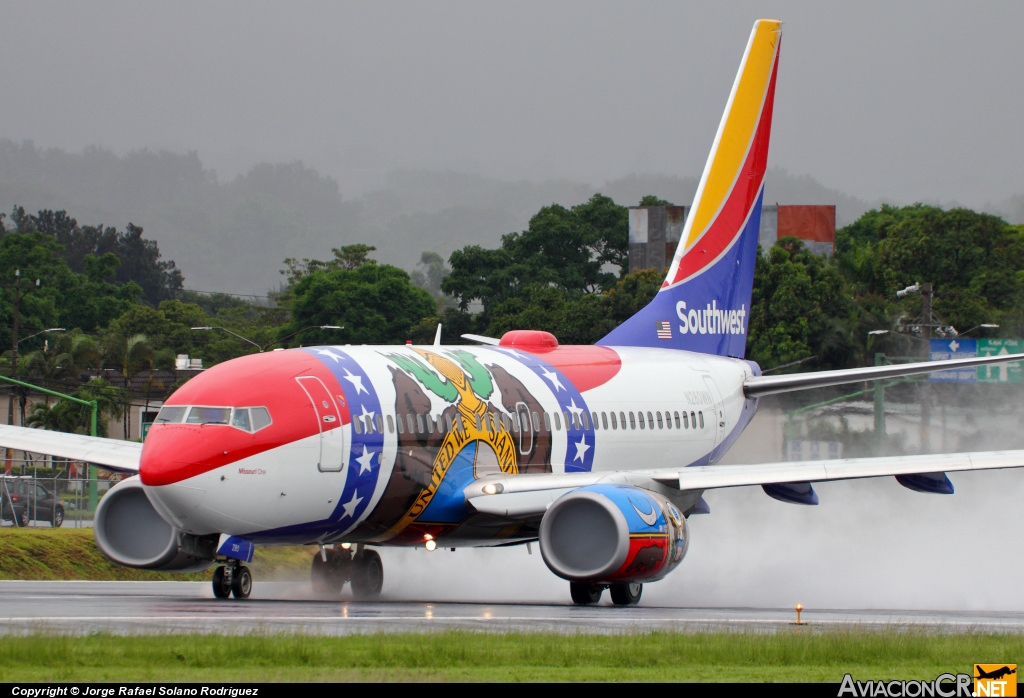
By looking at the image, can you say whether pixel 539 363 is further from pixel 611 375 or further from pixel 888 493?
pixel 888 493

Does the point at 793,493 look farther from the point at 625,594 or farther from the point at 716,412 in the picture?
the point at 716,412

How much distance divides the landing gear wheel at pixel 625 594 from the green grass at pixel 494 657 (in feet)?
24.3

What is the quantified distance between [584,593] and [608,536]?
1.79m

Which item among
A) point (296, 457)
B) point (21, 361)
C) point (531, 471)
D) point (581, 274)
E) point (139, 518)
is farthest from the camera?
point (581, 274)

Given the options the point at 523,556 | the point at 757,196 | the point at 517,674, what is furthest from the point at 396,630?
the point at 757,196

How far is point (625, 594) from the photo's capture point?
867 inches

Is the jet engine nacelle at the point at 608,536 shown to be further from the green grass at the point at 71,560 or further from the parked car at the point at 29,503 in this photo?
the parked car at the point at 29,503

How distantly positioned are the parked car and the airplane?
18.8 meters

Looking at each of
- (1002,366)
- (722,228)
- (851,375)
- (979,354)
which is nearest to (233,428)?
(851,375)

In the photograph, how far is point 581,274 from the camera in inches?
4897

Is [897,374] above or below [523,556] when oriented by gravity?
above

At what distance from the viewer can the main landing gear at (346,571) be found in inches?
900

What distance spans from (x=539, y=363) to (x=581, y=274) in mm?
99346

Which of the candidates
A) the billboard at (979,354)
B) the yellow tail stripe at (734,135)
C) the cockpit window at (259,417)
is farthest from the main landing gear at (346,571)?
the billboard at (979,354)
